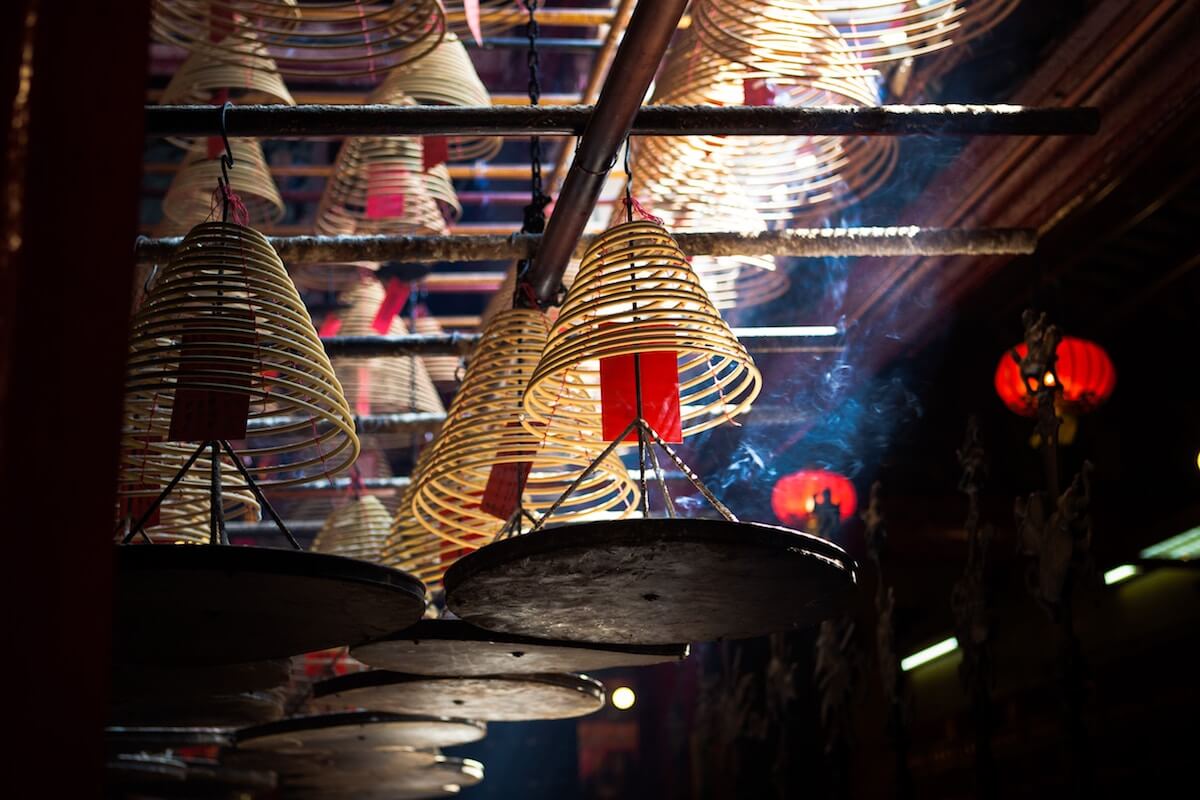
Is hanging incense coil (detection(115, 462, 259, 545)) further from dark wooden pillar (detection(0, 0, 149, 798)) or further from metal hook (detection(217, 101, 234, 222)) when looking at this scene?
dark wooden pillar (detection(0, 0, 149, 798))

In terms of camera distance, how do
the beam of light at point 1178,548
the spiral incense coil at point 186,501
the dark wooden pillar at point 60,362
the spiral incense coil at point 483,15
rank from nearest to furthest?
the dark wooden pillar at point 60,362 → the spiral incense coil at point 186,501 → the spiral incense coil at point 483,15 → the beam of light at point 1178,548

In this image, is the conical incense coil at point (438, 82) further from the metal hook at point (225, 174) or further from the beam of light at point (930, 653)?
the beam of light at point (930, 653)

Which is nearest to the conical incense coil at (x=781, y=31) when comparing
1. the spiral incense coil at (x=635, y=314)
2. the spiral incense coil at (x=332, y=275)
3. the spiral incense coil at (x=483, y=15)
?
the spiral incense coil at (x=635, y=314)

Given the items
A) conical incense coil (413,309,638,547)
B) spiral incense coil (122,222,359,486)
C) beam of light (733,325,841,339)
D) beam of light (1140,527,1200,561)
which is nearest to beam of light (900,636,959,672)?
beam of light (1140,527,1200,561)

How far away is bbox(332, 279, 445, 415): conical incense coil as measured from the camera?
7.01m

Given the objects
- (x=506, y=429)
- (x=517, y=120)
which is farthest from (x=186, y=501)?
(x=517, y=120)

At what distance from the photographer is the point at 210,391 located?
9.17 ft

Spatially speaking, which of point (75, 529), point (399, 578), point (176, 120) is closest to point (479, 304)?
point (176, 120)

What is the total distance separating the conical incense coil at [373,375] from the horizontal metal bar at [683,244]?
→ 263cm

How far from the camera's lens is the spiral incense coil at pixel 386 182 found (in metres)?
5.79

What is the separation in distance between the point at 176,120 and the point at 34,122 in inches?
88.1

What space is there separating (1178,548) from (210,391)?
163 inches

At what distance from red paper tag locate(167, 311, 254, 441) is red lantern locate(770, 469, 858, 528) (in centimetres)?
417

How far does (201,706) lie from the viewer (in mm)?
4406
